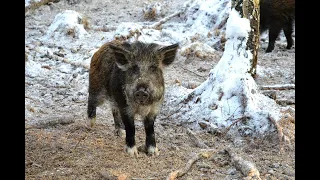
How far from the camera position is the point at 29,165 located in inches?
152

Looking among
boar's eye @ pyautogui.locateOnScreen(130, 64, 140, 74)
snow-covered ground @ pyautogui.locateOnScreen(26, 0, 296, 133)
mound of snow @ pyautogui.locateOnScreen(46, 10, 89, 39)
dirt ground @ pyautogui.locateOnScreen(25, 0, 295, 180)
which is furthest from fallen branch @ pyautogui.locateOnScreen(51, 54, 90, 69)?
boar's eye @ pyautogui.locateOnScreen(130, 64, 140, 74)

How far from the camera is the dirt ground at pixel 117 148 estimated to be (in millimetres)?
3775

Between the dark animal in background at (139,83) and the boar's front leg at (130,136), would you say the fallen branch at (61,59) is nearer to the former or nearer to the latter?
the dark animal in background at (139,83)

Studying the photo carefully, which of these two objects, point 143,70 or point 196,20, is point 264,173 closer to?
point 143,70

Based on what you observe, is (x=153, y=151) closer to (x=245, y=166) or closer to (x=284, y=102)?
(x=245, y=166)

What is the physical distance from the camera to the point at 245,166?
376cm

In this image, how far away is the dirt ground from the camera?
378 cm

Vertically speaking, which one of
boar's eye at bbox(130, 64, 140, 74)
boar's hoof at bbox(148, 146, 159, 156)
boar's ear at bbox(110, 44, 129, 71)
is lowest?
boar's hoof at bbox(148, 146, 159, 156)

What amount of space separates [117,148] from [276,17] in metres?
6.69

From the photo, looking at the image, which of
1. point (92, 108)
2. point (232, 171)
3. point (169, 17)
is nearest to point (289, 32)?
point (169, 17)

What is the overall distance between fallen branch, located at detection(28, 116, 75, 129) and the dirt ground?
0.04ft

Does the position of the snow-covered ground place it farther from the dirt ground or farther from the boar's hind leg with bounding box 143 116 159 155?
the boar's hind leg with bounding box 143 116 159 155

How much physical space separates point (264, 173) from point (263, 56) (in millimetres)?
5807
